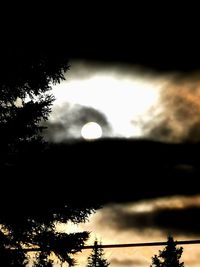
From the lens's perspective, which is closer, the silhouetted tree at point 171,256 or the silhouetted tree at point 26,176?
the silhouetted tree at point 26,176

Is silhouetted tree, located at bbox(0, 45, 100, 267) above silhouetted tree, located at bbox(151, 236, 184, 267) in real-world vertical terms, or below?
below

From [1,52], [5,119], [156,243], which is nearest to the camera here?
[156,243]

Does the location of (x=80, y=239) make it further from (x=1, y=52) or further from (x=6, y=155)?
(x=1, y=52)

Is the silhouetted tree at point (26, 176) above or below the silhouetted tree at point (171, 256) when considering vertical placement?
below

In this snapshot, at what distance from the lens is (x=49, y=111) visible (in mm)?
10070

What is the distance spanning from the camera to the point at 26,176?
9547 mm

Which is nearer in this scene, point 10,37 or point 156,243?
point 156,243

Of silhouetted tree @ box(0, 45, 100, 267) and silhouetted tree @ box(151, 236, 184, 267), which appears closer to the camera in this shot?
silhouetted tree @ box(0, 45, 100, 267)

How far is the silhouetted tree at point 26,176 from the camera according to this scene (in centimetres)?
924

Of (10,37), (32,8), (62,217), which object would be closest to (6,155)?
(62,217)

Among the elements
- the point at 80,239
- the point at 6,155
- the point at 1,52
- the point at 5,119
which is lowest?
the point at 80,239

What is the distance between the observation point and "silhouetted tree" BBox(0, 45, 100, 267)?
9.24 meters

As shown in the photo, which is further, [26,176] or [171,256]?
[171,256]

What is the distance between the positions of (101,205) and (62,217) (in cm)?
85
